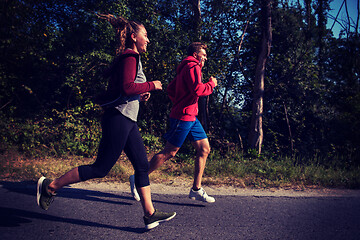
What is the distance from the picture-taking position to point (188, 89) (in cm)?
301

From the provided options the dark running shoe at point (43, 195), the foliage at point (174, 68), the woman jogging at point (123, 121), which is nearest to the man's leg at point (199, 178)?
the woman jogging at point (123, 121)

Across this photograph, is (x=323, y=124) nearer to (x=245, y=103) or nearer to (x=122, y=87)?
(x=245, y=103)

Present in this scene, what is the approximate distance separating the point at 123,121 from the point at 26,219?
58.9 inches

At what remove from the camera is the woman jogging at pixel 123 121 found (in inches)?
84.9

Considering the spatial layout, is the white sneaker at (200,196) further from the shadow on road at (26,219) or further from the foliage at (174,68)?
the foliage at (174,68)

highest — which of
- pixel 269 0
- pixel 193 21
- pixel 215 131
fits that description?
pixel 269 0

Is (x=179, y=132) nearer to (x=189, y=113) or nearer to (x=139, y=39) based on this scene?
(x=189, y=113)

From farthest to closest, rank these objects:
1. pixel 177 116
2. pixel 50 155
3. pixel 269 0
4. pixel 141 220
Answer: pixel 269 0, pixel 50 155, pixel 177 116, pixel 141 220

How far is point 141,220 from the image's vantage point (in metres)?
2.52

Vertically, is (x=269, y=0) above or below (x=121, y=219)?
above

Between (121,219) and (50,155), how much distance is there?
3.51m

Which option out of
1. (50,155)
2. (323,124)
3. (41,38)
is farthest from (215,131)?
(41,38)

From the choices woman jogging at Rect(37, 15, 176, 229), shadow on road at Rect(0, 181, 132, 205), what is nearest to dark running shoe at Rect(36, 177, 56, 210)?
woman jogging at Rect(37, 15, 176, 229)

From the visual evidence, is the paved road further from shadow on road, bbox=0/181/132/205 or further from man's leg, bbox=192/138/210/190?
man's leg, bbox=192/138/210/190
